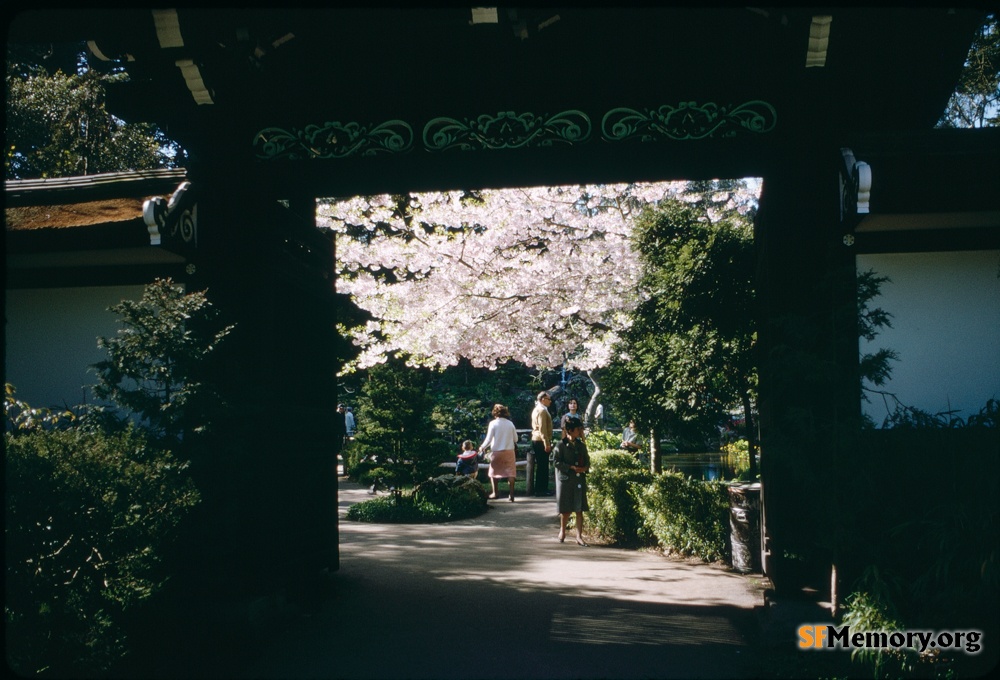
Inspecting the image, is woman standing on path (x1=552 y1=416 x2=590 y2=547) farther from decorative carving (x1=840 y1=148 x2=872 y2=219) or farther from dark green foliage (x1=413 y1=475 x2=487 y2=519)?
decorative carving (x1=840 y1=148 x2=872 y2=219)

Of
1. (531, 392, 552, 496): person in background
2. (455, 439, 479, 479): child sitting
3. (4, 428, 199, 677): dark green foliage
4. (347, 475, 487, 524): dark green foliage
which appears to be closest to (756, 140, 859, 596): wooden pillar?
(4, 428, 199, 677): dark green foliage

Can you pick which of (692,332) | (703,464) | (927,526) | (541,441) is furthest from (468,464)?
(927,526)

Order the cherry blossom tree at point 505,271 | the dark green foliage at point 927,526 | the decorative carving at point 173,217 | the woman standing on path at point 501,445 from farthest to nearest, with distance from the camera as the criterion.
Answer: the woman standing on path at point 501,445, the cherry blossom tree at point 505,271, the decorative carving at point 173,217, the dark green foliage at point 927,526

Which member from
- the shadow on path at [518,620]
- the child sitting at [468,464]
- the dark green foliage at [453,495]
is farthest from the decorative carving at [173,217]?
the child sitting at [468,464]

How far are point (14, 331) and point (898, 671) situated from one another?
7.02m

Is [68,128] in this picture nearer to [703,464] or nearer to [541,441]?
[541,441]

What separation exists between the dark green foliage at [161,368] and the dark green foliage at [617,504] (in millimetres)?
6032

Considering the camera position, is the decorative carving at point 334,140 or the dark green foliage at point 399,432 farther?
the dark green foliage at point 399,432

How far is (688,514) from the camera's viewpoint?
879cm

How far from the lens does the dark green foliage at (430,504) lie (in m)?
12.3

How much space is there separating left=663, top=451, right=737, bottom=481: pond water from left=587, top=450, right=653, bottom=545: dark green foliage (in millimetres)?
4864

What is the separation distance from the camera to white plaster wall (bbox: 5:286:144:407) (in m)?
6.39

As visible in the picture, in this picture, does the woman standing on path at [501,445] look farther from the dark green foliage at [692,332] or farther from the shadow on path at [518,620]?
the shadow on path at [518,620]

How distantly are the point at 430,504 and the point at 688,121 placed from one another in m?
8.73
